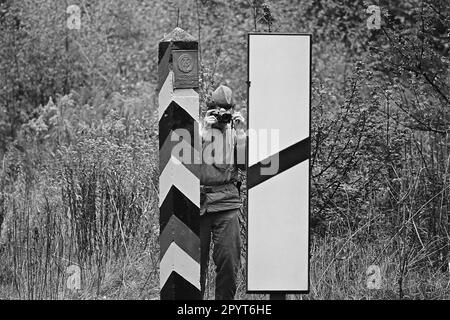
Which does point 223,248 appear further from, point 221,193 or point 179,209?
point 179,209

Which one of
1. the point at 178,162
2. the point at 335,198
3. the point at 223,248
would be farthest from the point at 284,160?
the point at 335,198

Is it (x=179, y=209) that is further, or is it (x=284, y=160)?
(x=179, y=209)

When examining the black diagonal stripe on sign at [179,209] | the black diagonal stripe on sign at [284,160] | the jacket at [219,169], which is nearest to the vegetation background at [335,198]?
the jacket at [219,169]

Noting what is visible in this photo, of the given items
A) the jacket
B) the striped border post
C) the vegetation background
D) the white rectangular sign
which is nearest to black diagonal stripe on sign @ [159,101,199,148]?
the striped border post

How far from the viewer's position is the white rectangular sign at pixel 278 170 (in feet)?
17.5

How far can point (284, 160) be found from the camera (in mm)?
5344

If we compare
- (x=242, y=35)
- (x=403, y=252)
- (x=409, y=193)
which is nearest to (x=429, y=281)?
(x=403, y=252)

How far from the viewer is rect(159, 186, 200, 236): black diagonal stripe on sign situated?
18.4 ft

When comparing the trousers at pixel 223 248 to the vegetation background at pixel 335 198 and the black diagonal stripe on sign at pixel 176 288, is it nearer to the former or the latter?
the vegetation background at pixel 335 198

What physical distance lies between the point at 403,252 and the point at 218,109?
1821mm

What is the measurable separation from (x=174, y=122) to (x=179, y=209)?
1.64 feet

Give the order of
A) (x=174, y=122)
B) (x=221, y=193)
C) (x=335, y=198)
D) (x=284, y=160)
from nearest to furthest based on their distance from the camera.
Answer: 1. (x=284, y=160)
2. (x=174, y=122)
3. (x=221, y=193)
4. (x=335, y=198)

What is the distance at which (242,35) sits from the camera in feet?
43.8

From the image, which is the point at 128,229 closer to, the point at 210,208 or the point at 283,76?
the point at 210,208
